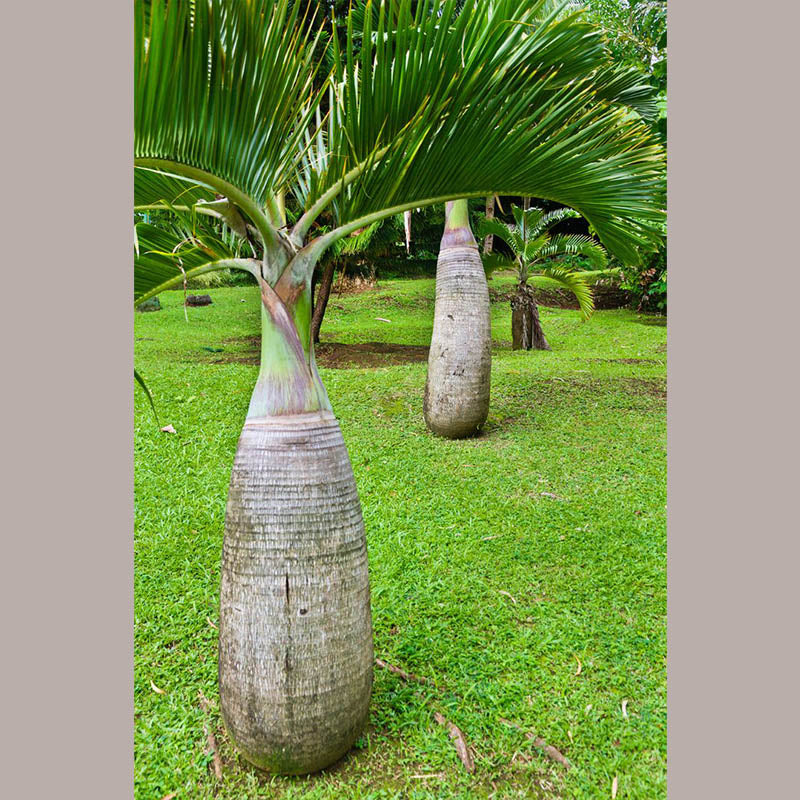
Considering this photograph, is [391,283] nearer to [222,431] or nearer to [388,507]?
[222,431]

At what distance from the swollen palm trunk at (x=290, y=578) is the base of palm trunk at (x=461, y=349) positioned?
12.2 ft

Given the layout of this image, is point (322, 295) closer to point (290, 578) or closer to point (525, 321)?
point (525, 321)

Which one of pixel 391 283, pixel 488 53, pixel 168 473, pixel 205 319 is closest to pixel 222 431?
pixel 168 473

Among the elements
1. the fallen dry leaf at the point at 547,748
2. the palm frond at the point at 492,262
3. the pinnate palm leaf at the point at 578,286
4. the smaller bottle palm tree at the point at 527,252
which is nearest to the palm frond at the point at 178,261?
the fallen dry leaf at the point at 547,748

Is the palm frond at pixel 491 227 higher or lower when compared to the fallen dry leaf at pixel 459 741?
higher

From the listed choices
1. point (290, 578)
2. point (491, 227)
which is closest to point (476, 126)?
point (290, 578)

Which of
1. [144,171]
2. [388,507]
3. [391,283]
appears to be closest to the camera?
[144,171]

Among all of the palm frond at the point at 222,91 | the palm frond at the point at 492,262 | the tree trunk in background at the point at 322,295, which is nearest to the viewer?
the palm frond at the point at 222,91

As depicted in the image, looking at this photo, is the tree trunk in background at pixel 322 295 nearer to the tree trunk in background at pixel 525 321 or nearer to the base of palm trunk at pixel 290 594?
the tree trunk in background at pixel 525 321

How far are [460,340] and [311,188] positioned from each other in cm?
355

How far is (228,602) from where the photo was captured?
2074 mm

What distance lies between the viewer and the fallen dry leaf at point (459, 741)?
2232mm

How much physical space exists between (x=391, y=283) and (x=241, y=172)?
18.5m

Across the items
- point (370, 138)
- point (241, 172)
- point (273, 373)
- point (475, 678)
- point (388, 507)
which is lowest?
point (475, 678)
